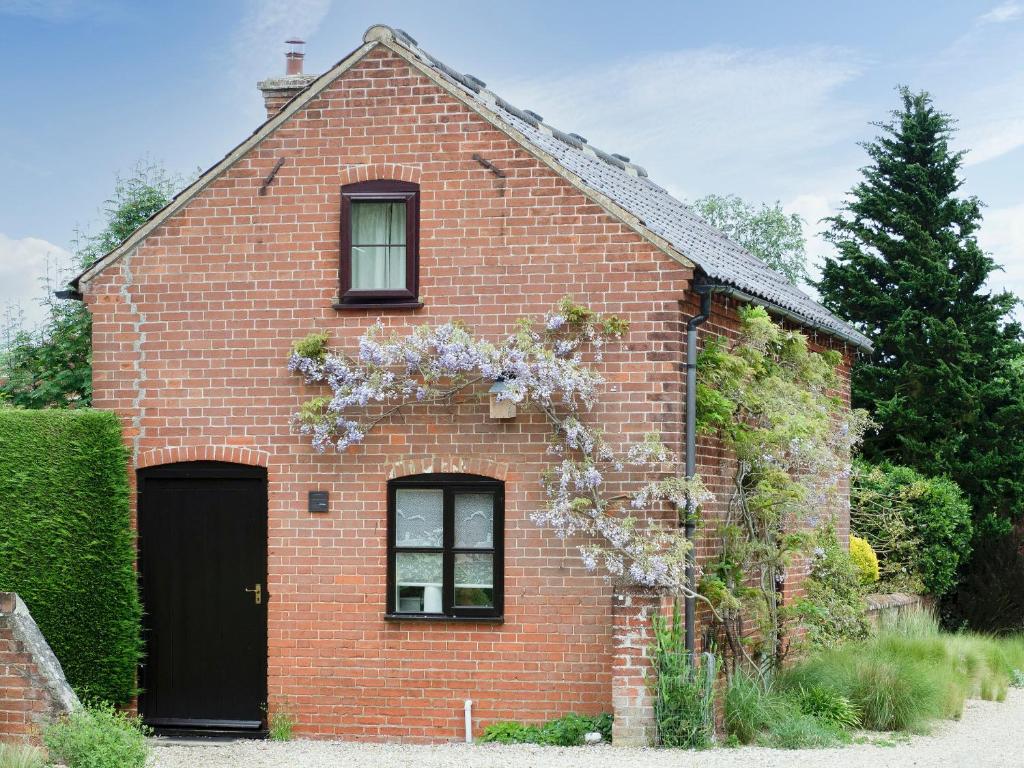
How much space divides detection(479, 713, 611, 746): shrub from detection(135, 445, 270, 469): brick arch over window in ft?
11.4

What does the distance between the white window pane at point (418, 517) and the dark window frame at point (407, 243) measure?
6.10 ft

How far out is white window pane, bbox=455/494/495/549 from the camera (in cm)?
1313

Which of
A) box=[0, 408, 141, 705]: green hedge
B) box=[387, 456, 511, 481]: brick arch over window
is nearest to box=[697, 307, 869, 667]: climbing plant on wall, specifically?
box=[387, 456, 511, 481]: brick arch over window

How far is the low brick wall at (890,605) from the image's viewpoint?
730 inches

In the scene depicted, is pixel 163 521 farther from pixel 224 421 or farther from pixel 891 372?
pixel 891 372

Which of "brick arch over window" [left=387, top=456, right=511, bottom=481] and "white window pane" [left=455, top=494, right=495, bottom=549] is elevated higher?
"brick arch over window" [left=387, top=456, right=511, bottom=481]

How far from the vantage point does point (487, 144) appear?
13.3 metres

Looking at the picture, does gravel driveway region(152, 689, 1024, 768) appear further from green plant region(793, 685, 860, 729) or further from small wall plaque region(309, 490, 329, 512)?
small wall plaque region(309, 490, 329, 512)

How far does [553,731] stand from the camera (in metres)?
12.6

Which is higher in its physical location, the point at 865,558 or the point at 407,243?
the point at 407,243

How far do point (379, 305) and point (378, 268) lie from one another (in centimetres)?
42

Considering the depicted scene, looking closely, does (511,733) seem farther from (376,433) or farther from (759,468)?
(759,468)

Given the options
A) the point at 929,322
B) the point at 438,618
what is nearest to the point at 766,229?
the point at 929,322

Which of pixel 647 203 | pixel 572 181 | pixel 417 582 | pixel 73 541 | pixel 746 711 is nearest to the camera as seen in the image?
pixel 746 711
